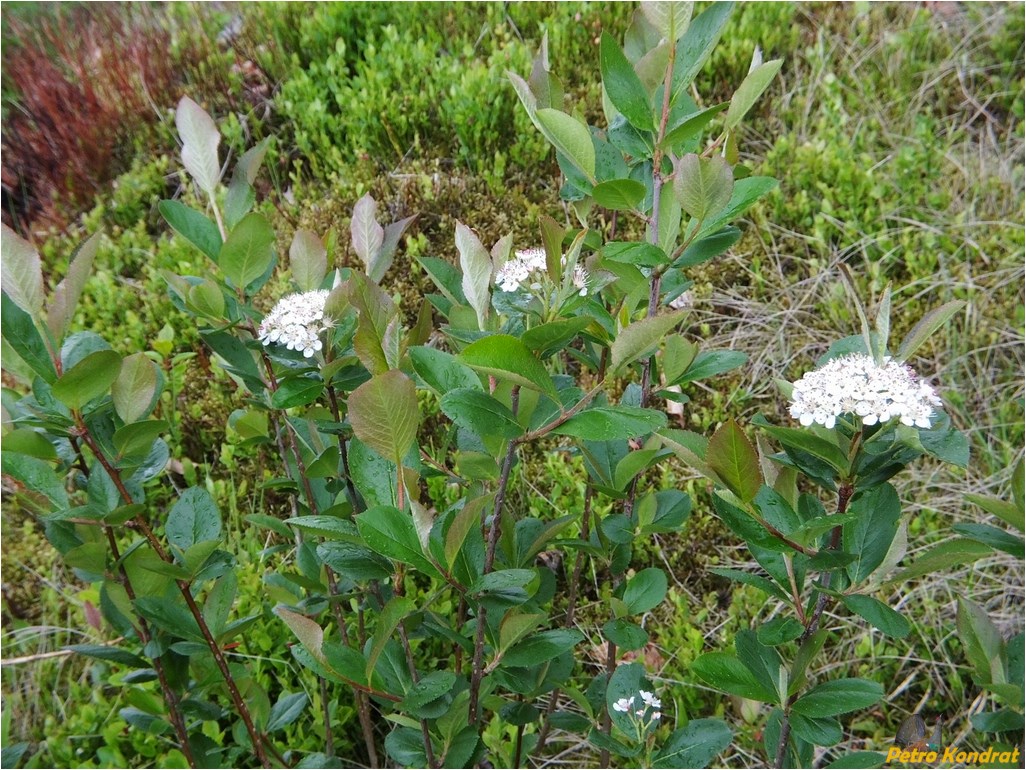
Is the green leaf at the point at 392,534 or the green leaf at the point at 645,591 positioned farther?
the green leaf at the point at 645,591

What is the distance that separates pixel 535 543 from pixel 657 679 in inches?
31.9

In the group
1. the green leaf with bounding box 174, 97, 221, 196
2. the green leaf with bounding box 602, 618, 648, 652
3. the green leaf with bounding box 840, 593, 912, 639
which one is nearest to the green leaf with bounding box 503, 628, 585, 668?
the green leaf with bounding box 602, 618, 648, 652

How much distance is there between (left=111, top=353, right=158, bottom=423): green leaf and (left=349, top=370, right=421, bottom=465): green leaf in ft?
1.44

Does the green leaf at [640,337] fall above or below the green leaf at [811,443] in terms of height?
above

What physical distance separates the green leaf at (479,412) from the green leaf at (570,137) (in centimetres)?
34

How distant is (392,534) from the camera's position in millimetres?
1008

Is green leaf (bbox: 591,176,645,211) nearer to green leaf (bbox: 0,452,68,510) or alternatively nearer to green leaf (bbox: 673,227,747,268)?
green leaf (bbox: 673,227,747,268)

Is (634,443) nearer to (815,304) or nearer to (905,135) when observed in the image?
(815,304)

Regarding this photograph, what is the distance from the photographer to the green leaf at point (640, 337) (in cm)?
95

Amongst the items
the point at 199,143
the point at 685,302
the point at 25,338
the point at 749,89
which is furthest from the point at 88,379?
the point at 685,302

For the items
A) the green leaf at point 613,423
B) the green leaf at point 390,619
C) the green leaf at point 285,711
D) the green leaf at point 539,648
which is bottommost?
the green leaf at point 285,711

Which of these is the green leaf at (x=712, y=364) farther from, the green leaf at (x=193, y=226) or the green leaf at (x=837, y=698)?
the green leaf at (x=193, y=226)

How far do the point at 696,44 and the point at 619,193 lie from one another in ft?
0.69

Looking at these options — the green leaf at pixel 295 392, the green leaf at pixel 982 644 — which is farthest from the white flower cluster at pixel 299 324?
the green leaf at pixel 982 644
